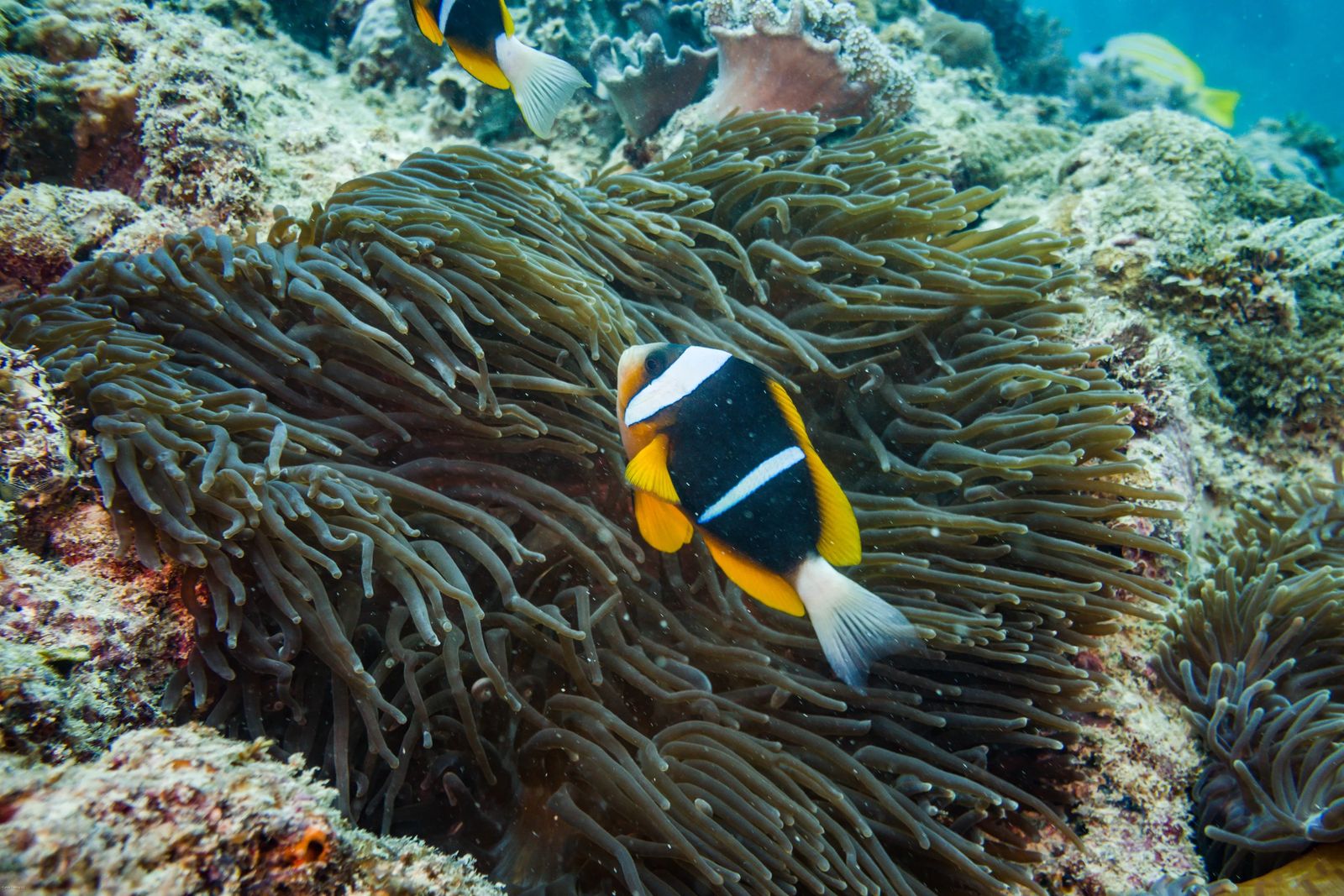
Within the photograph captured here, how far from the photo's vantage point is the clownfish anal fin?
5.19ft

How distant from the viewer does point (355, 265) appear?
212 centimetres

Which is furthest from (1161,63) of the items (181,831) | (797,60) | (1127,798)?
(181,831)

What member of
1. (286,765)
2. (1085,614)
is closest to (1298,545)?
(1085,614)

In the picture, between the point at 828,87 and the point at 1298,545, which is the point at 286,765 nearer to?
the point at 1298,545

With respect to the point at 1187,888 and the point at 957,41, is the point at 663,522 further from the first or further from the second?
the point at 957,41

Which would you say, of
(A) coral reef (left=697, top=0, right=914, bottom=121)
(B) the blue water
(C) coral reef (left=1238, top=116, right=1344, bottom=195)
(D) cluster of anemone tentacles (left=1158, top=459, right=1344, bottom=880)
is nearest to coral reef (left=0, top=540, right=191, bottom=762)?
(D) cluster of anemone tentacles (left=1158, top=459, right=1344, bottom=880)

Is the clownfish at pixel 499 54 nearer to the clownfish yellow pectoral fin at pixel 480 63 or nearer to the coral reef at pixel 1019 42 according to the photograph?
the clownfish yellow pectoral fin at pixel 480 63

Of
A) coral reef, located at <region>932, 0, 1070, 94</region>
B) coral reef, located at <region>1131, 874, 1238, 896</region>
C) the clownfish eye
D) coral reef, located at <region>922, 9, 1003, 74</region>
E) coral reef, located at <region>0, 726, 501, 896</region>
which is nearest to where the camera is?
coral reef, located at <region>0, 726, 501, 896</region>

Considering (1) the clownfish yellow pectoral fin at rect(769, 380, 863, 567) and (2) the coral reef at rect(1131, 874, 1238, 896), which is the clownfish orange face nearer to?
(1) the clownfish yellow pectoral fin at rect(769, 380, 863, 567)

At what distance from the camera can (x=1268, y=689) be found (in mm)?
2453

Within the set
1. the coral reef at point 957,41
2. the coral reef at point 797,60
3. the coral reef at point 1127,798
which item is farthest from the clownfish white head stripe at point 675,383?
the coral reef at point 957,41

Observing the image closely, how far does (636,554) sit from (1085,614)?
1488mm

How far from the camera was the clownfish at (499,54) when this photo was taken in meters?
3.07

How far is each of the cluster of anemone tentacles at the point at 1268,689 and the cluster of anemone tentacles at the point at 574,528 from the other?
A: 0.56 m
